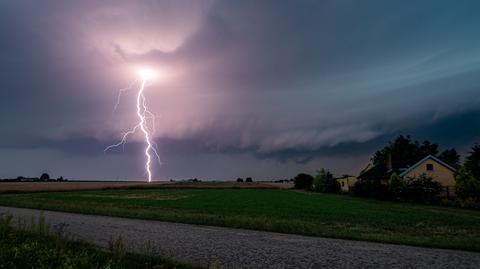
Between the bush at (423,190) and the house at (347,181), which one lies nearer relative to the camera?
the bush at (423,190)

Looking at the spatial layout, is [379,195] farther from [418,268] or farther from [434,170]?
[418,268]

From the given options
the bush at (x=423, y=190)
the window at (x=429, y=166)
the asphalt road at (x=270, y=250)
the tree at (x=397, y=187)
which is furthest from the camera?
the window at (x=429, y=166)

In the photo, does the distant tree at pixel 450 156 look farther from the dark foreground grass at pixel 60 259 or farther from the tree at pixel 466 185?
the dark foreground grass at pixel 60 259

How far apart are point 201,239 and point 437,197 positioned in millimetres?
41098

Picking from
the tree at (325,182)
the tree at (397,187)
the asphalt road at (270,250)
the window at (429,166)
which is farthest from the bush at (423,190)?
the asphalt road at (270,250)

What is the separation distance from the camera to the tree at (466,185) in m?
41.5

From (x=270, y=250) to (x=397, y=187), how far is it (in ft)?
136

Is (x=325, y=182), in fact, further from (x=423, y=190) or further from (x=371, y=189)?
(x=423, y=190)

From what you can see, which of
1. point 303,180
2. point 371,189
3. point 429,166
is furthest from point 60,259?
point 303,180

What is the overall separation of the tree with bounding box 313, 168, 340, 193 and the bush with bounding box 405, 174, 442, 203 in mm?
29479

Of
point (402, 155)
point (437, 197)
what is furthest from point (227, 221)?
point (402, 155)

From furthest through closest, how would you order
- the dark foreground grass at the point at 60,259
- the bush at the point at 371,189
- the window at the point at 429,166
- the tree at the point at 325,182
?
1. the tree at the point at 325,182
2. the window at the point at 429,166
3. the bush at the point at 371,189
4. the dark foreground grass at the point at 60,259

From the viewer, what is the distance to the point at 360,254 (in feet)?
38.9

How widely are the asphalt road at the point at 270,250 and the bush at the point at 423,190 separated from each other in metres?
36.1
